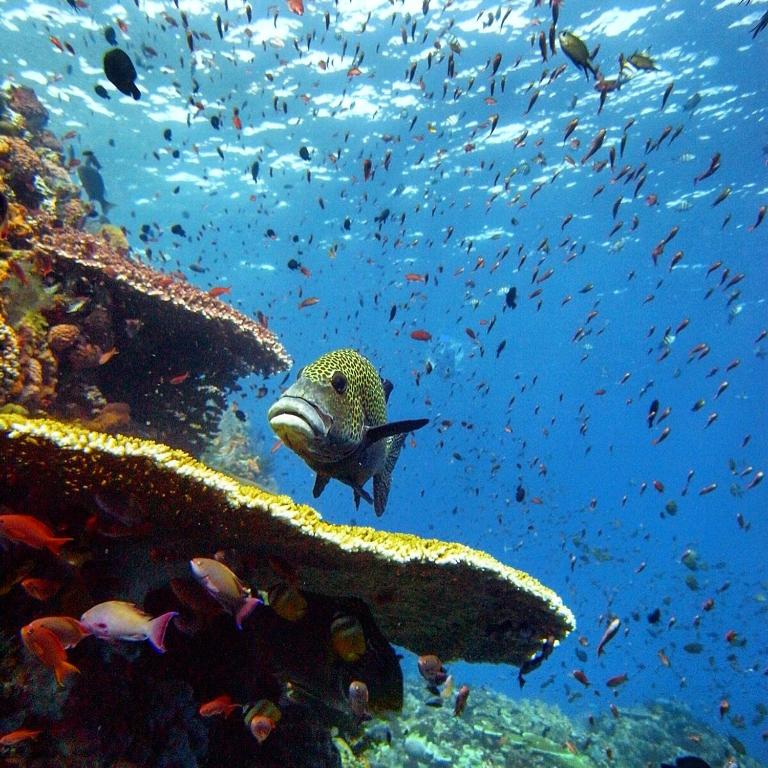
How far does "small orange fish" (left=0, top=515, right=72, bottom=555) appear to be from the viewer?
8.16 feet

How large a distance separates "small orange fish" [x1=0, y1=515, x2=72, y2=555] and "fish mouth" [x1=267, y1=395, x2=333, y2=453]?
4.06 ft

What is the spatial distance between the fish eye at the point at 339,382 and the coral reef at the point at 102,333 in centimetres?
285

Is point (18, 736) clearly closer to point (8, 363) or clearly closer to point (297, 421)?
point (297, 421)

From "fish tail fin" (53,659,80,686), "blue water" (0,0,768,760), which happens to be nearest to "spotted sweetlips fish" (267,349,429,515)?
"fish tail fin" (53,659,80,686)

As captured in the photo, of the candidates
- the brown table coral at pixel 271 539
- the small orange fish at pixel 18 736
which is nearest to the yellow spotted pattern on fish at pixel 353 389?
the brown table coral at pixel 271 539

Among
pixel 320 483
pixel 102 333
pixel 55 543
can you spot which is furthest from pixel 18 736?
pixel 102 333

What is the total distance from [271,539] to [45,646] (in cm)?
120

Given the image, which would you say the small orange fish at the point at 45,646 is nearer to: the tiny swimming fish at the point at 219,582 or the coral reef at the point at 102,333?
the tiny swimming fish at the point at 219,582

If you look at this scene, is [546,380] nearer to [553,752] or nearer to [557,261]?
[557,261]

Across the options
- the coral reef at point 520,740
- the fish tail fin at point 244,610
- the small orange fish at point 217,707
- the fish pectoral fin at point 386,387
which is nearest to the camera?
the fish tail fin at point 244,610

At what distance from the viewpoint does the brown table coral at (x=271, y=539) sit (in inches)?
104

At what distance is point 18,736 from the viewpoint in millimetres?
2500

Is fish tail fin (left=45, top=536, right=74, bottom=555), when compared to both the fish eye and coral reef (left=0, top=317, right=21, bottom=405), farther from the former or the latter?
coral reef (left=0, top=317, right=21, bottom=405)

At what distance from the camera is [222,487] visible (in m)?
2.75
